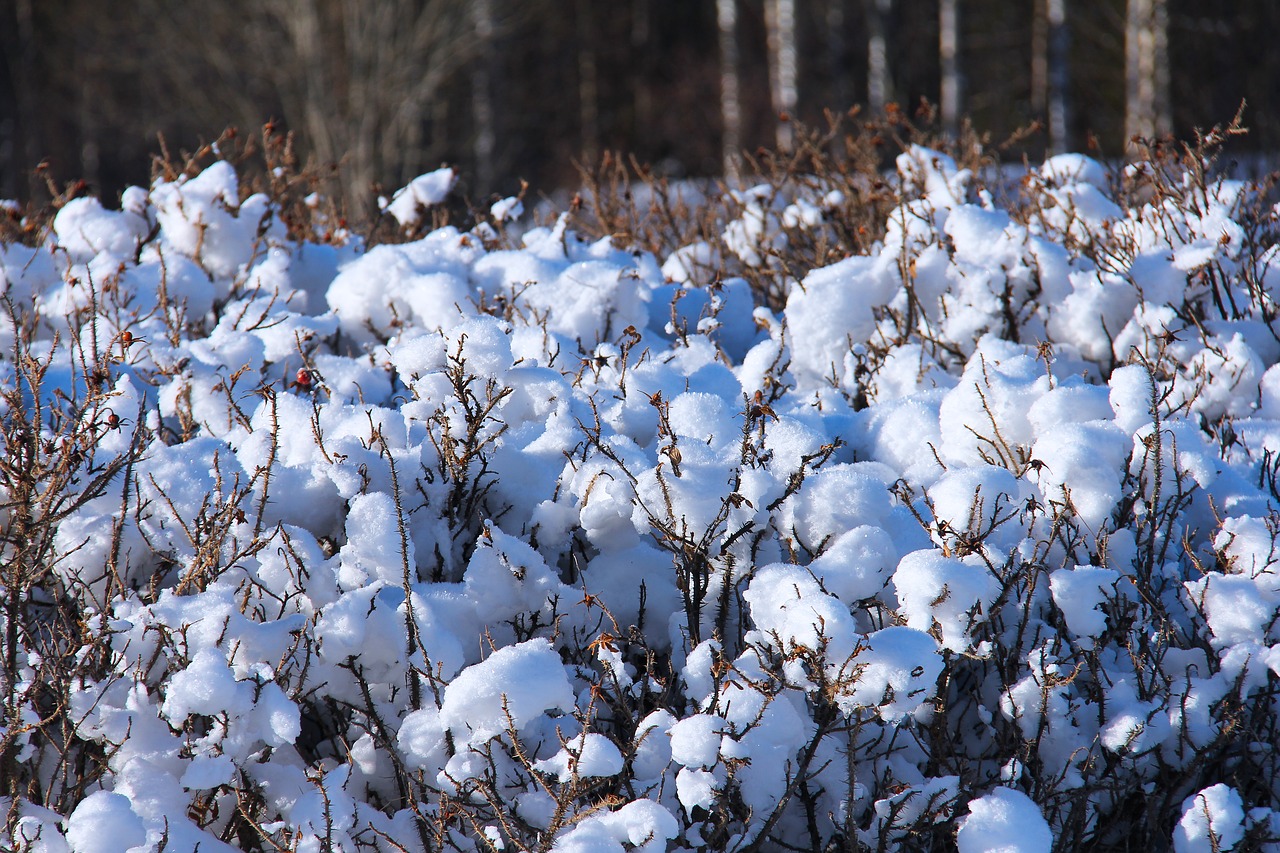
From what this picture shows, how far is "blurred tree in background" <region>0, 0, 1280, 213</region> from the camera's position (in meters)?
11.7

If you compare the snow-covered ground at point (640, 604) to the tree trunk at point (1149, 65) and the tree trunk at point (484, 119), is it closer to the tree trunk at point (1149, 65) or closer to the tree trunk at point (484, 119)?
the tree trunk at point (1149, 65)

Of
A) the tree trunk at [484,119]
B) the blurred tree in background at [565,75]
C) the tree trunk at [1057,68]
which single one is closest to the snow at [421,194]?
the blurred tree in background at [565,75]

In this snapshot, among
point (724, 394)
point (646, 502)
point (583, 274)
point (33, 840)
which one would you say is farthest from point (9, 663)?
point (583, 274)

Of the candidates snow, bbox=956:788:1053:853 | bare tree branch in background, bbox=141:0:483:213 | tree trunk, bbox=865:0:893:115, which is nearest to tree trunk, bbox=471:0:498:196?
bare tree branch in background, bbox=141:0:483:213

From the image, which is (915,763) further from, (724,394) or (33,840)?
(33,840)

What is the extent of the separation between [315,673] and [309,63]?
1279 centimetres

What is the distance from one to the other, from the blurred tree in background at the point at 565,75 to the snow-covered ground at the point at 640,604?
24.4 ft

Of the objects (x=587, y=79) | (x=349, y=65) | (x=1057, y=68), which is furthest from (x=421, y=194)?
(x=587, y=79)

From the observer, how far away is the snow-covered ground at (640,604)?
5.76 ft

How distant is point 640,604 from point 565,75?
18.7 metres

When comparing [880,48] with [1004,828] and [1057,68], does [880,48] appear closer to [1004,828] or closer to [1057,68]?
[1057,68]

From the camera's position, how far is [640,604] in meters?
2.19

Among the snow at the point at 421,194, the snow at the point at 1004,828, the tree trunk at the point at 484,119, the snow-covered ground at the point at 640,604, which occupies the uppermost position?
the snow at the point at 421,194

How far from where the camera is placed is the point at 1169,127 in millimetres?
11367
